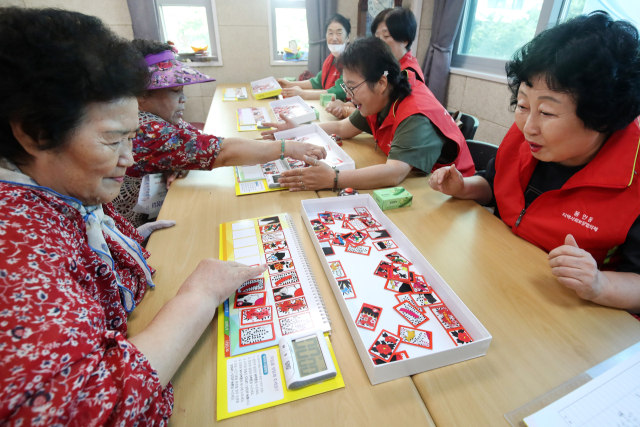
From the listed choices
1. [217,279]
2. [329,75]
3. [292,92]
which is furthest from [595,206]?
[329,75]

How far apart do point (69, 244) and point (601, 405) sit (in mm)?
→ 979

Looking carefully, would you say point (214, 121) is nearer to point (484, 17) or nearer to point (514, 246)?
point (514, 246)

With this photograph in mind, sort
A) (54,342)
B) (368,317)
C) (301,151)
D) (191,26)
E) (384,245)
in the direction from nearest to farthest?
(54,342)
(368,317)
(384,245)
(301,151)
(191,26)

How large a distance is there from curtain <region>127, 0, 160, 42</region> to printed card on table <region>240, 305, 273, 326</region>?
3.84 m

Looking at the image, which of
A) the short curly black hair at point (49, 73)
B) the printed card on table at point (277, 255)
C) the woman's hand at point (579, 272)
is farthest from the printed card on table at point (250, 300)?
the woman's hand at point (579, 272)

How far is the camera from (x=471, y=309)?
0.82m

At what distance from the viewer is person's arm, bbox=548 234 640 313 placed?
798 mm

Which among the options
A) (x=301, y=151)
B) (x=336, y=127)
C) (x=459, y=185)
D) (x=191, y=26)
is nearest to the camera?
(x=459, y=185)

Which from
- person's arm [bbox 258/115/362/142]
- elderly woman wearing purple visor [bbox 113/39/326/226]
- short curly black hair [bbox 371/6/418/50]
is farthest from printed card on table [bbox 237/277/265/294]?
short curly black hair [bbox 371/6/418/50]

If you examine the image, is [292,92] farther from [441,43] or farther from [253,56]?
[441,43]

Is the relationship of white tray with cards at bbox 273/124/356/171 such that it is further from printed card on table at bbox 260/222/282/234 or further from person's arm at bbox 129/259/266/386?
person's arm at bbox 129/259/266/386

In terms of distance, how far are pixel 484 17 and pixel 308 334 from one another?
3851 mm

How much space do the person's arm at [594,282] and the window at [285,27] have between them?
163 inches

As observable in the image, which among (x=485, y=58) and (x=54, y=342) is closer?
(x=54, y=342)
